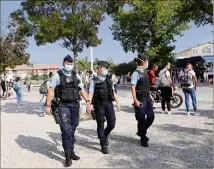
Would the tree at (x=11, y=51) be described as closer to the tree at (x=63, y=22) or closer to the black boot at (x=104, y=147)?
the tree at (x=63, y=22)

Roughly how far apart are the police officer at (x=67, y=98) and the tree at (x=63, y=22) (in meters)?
4.49

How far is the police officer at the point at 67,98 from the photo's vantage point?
5.84 m

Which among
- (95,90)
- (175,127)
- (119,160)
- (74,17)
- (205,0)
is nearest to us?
(119,160)

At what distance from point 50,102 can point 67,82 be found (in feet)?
1.44

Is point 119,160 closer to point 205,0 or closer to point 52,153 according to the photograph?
point 52,153

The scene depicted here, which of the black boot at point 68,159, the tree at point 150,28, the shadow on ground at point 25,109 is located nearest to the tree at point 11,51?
the shadow on ground at point 25,109

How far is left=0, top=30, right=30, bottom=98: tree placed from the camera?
25766 mm

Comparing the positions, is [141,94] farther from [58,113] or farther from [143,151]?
[58,113]

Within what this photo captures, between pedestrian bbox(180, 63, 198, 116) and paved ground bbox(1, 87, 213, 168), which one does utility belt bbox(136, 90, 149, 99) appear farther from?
pedestrian bbox(180, 63, 198, 116)

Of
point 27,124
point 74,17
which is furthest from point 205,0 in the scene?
point 27,124

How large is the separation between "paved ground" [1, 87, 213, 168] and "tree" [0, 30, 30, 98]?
54.1 ft

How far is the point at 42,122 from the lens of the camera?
1082 cm

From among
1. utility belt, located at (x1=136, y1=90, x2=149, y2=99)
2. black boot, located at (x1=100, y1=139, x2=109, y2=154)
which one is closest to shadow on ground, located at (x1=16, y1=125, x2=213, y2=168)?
black boot, located at (x1=100, y1=139, x2=109, y2=154)

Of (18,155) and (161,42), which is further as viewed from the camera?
(161,42)
